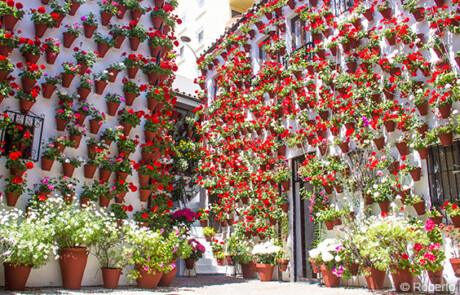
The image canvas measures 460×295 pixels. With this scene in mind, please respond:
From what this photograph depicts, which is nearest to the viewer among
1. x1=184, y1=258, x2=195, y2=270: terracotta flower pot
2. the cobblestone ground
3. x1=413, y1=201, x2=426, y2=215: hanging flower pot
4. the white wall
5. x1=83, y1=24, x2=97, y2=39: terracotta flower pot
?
the cobblestone ground

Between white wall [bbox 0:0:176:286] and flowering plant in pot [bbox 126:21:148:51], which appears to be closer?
white wall [bbox 0:0:176:286]

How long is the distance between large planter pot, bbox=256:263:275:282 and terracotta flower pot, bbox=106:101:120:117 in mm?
4704

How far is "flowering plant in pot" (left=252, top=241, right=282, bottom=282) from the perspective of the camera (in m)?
10.3

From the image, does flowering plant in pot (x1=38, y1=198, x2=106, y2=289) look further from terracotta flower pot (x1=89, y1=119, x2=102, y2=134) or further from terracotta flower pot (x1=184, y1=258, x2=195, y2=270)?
terracotta flower pot (x1=184, y1=258, x2=195, y2=270)

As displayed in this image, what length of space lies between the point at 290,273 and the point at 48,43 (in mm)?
7037

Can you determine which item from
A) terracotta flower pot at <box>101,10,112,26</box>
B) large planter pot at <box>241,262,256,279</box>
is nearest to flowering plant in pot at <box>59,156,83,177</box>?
terracotta flower pot at <box>101,10,112,26</box>

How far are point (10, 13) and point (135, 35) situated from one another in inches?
102

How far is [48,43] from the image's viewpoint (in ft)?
27.7

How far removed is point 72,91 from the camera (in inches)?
349

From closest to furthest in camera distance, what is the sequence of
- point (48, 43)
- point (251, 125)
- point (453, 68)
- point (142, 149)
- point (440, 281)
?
point (440, 281) → point (453, 68) → point (48, 43) → point (142, 149) → point (251, 125)

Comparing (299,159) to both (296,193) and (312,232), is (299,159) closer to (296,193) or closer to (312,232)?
(296,193)

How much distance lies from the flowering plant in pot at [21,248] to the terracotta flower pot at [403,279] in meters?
5.50

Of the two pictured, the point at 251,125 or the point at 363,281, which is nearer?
the point at 363,281

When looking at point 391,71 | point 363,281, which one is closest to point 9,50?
point 391,71
